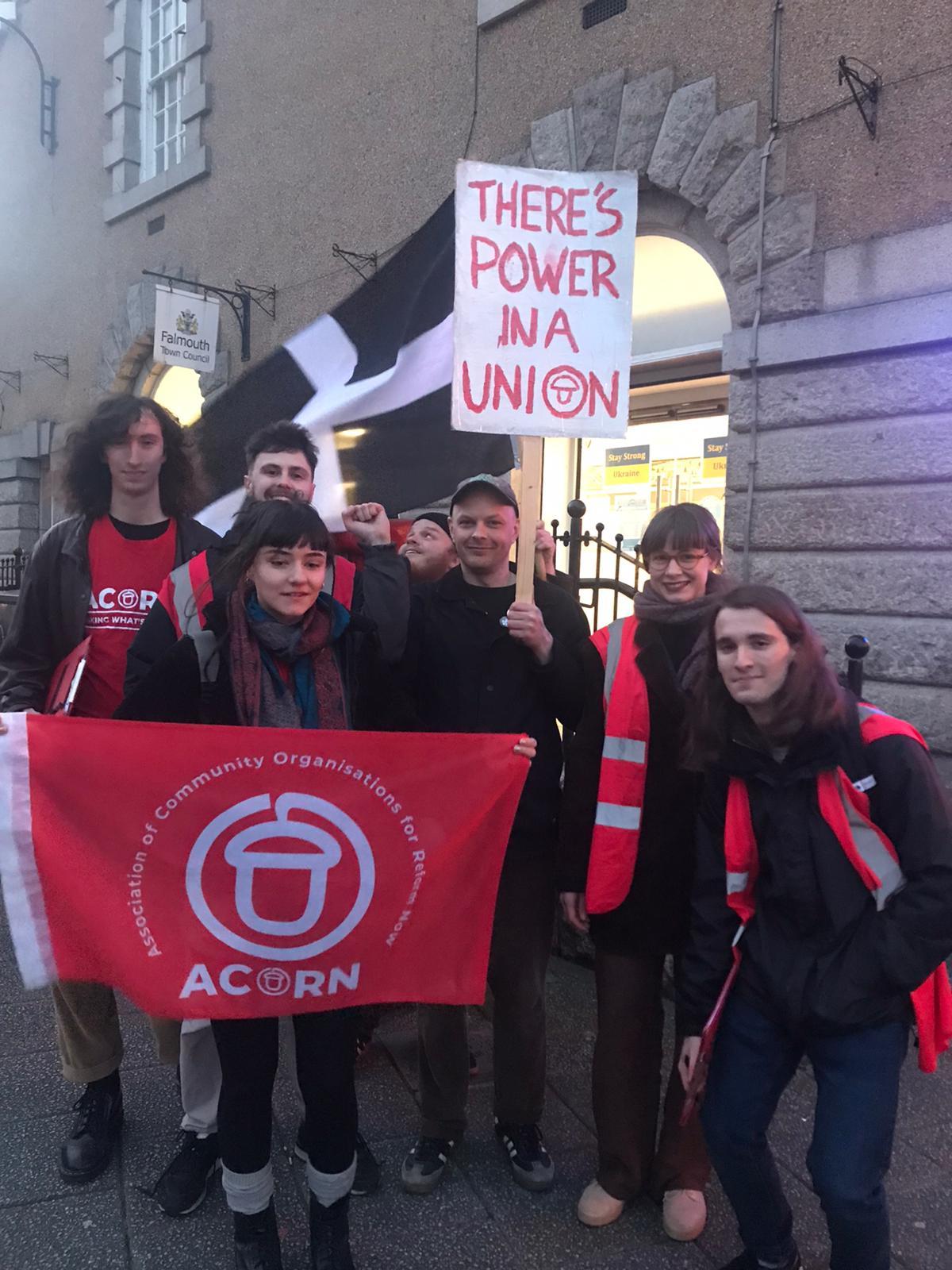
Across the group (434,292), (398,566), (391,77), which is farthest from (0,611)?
(398,566)

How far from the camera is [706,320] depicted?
23.6ft

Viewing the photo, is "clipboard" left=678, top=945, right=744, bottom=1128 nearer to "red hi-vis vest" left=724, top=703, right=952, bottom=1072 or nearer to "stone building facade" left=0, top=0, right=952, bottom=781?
"red hi-vis vest" left=724, top=703, right=952, bottom=1072

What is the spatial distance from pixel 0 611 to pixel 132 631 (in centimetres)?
923

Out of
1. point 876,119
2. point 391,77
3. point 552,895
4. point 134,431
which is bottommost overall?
point 552,895

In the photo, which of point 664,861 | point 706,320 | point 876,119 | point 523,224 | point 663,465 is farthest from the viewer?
point 663,465

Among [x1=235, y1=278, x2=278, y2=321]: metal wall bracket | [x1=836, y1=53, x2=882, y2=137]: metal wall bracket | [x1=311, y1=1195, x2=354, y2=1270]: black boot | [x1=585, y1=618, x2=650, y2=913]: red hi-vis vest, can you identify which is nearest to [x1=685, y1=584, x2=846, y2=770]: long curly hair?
[x1=585, y1=618, x2=650, y2=913]: red hi-vis vest

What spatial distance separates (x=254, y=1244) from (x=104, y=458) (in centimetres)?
212

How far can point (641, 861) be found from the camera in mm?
2506

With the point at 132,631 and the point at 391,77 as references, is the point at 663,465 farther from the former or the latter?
the point at 132,631

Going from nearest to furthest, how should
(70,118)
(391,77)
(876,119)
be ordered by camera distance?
(876,119) < (391,77) < (70,118)

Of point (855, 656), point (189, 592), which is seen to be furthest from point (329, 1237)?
point (855, 656)

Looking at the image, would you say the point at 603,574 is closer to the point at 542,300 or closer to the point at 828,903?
the point at 542,300

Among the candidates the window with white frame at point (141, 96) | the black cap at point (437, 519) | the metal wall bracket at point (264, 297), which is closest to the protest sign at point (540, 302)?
the black cap at point (437, 519)

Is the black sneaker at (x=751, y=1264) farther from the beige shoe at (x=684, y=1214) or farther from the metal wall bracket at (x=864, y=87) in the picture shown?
the metal wall bracket at (x=864, y=87)
